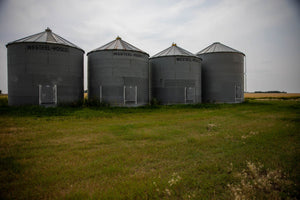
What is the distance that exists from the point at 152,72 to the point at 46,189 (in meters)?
21.3

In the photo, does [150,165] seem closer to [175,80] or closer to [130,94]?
[130,94]

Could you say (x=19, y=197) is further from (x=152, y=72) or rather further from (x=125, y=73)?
(x=152, y=72)

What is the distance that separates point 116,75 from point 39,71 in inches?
268

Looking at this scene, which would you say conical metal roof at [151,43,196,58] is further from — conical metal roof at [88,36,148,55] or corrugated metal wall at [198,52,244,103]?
corrugated metal wall at [198,52,244,103]

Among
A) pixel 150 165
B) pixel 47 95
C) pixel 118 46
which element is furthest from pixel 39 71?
pixel 150 165

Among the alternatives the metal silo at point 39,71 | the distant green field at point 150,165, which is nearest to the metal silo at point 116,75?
the metal silo at point 39,71

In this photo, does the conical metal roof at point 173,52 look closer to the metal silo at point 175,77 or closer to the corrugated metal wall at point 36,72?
the metal silo at point 175,77

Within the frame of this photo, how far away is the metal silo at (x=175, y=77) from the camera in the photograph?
2264cm

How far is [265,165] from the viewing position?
193 inches

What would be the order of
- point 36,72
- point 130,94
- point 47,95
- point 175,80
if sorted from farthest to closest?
point 175,80
point 130,94
point 47,95
point 36,72

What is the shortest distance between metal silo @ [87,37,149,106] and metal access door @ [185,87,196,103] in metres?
5.70

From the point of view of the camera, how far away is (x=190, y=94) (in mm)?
23266

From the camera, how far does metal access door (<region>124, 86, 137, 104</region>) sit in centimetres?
1912

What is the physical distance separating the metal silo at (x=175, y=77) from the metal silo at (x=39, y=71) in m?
10.3
